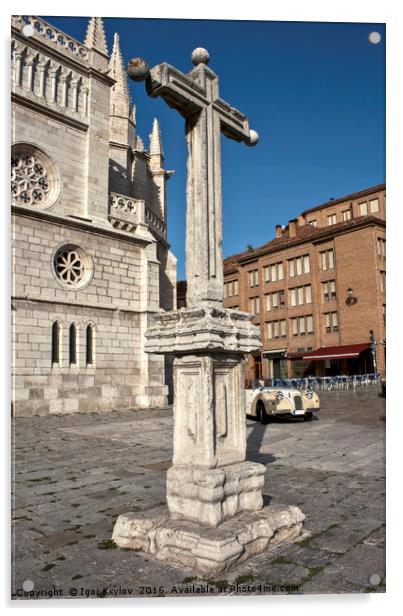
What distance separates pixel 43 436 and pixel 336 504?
7.36m

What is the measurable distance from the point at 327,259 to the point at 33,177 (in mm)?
23766

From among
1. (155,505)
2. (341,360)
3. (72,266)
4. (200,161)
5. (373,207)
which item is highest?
(373,207)

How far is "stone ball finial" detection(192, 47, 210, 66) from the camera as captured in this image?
4469 millimetres

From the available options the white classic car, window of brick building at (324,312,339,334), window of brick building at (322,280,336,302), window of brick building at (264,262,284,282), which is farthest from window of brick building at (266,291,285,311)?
the white classic car

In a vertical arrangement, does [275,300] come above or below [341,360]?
above

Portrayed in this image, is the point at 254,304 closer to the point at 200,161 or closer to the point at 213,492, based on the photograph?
A: the point at 200,161

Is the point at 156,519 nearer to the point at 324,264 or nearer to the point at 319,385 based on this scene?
the point at 319,385

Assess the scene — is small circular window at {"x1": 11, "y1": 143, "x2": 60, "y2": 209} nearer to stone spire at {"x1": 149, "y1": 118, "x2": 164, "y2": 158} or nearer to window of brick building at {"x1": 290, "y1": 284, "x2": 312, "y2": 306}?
stone spire at {"x1": 149, "y1": 118, "x2": 164, "y2": 158}

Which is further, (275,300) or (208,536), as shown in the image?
(275,300)

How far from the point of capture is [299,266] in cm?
3675

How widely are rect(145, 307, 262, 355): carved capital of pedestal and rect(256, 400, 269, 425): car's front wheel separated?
32.3 feet

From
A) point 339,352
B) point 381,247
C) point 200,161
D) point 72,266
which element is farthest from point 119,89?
point 200,161
